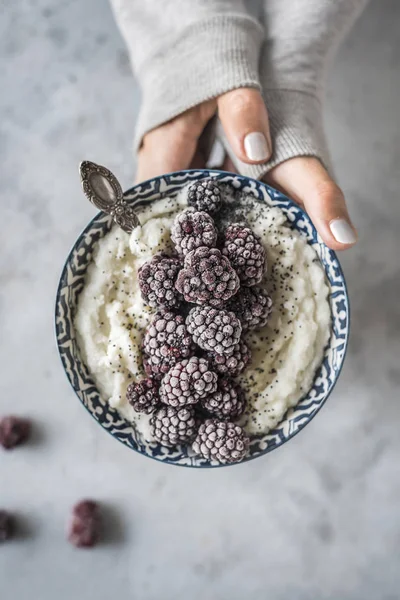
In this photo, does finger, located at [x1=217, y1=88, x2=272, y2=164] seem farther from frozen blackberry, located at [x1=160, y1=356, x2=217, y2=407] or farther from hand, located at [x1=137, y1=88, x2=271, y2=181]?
frozen blackberry, located at [x1=160, y1=356, x2=217, y2=407]

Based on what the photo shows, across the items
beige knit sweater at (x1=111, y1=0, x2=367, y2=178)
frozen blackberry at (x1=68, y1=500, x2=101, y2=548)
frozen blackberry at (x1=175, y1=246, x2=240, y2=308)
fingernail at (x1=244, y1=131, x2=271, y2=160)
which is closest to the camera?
frozen blackberry at (x1=175, y1=246, x2=240, y2=308)

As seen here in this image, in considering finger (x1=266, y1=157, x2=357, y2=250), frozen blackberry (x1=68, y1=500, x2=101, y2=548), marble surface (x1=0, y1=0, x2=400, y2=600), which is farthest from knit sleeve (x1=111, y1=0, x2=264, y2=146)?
frozen blackberry (x1=68, y1=500, x2=101, y2=548)

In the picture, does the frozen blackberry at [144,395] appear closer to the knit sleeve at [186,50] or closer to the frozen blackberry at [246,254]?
the frozen blackberry at [246,254]

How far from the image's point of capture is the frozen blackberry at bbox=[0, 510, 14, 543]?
1839 millimetres

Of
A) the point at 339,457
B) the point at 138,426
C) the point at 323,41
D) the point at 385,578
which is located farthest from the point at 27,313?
the point at 385,578

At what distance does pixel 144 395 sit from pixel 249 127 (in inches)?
28.2

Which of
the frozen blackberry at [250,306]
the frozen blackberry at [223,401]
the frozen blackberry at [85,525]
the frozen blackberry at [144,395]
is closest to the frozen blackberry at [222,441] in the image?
the frozen blackberry at [223,401]

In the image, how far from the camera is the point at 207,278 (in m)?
1.21

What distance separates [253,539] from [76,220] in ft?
3.85

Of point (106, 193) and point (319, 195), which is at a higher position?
point (106, 193)

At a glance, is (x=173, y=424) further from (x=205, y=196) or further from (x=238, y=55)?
(x=238, y=55)

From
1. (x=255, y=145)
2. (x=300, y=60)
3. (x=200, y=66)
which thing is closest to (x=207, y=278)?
(x=255, y=145)

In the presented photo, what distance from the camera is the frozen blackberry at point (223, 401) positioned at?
1335 millimetres

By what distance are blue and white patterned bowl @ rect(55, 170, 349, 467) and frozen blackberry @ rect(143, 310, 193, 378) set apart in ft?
0.71
